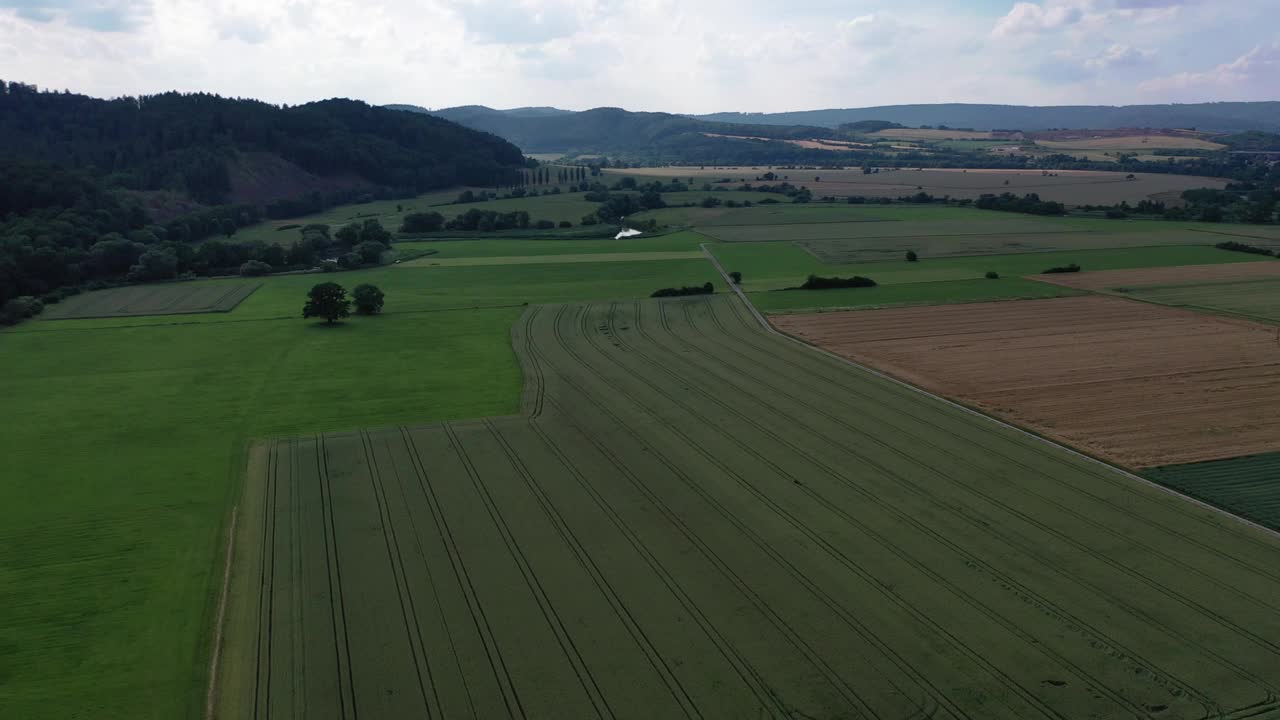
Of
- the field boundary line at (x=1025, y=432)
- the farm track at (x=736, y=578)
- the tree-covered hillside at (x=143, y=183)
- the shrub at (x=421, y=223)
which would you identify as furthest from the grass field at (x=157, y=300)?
the field boundary line at (x=1025, y=432)

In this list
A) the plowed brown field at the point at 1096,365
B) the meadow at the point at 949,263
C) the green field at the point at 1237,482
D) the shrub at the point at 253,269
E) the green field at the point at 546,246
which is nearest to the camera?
the green field at the point at 1237,482

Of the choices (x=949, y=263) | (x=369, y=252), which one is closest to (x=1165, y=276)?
(x=949, y=263)

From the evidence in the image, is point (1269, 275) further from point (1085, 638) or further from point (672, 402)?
point (1085, 638)

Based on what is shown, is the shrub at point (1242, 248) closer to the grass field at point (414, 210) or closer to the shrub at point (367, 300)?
the grass field at point (414, 210)

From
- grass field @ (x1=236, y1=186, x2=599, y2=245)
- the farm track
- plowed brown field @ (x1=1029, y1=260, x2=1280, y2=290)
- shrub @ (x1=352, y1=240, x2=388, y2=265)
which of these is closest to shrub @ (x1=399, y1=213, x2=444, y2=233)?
grass field @ (x1=236, y1=186, x2=599, y2=245)

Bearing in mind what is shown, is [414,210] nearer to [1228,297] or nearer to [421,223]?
[421,223]

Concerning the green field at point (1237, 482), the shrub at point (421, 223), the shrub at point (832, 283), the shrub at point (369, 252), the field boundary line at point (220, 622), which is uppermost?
the shrub at point (421, 223)

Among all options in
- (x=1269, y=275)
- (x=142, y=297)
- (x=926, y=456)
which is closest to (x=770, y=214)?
(x=1269, y=275)
